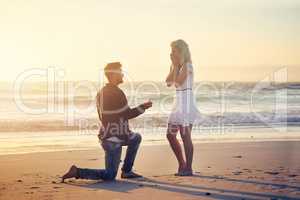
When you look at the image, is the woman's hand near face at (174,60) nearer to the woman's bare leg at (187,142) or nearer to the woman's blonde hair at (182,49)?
the woman's blonde hair at (182,49)

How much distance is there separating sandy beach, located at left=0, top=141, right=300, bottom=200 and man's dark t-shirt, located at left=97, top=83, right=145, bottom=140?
68 centimetres

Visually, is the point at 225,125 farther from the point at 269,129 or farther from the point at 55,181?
the point at 55,181

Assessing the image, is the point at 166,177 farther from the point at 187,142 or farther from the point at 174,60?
the point at 174,60

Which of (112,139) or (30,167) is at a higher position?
(112,139)

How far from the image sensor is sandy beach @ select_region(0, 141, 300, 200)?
6.57 metres

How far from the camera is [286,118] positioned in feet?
72.5

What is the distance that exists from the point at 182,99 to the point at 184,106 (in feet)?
0.33

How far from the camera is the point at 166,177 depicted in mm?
7781

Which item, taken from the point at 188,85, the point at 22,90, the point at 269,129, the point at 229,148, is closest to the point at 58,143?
the point at 229,148

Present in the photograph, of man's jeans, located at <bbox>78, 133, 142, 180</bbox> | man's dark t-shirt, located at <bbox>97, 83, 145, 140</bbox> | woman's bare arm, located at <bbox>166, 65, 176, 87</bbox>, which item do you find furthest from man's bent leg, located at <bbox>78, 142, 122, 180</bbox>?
woman's bare arm, located at <bbox>166, 65, 176, 87</bbox>

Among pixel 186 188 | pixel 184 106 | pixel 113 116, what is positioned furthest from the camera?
pixel 184 106

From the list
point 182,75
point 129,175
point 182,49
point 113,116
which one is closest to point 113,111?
point 113,116

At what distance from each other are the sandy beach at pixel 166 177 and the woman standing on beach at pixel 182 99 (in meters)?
0.42

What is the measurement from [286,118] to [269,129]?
5.10 m
